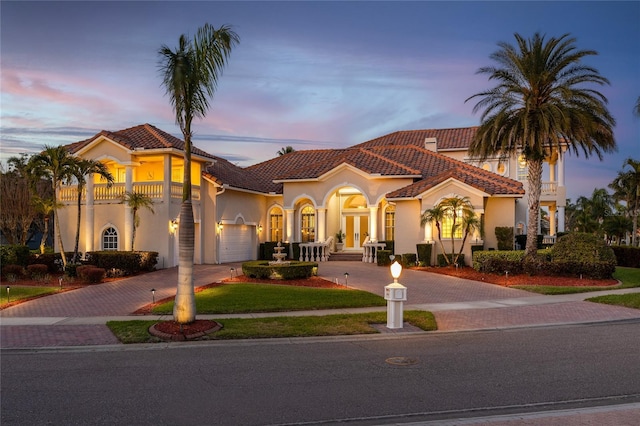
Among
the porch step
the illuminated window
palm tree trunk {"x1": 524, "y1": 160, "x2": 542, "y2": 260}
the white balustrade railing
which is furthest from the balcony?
palm tree trunk {"x1": 524, "y1": 160, "x2": 542, "y2": 260}

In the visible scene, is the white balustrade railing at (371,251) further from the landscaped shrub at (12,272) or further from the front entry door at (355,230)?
the landscaped shrub at (12,272)

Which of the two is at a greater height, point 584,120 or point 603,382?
point 584,120

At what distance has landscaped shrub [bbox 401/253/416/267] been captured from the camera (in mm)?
26719

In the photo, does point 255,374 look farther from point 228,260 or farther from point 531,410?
point 228,260

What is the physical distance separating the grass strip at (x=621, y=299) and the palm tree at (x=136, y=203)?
1907 centimetres

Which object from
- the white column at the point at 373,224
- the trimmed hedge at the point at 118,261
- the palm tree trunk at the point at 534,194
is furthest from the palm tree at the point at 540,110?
the trimmed hedge at the point at 118,261

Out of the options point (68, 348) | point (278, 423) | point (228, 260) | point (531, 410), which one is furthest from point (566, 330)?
point (228, 260)

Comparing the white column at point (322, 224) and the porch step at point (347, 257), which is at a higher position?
the white column at point (322, 224)

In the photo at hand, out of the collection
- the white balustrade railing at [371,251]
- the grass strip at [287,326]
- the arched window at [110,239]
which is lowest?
the grass strip at [287,326]

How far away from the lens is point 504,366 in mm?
8805

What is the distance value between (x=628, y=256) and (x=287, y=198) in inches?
792

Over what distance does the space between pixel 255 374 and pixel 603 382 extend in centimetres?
535

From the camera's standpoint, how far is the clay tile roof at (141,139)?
1009 inches

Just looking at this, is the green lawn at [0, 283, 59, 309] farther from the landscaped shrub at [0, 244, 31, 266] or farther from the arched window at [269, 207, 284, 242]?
the arched window at [269, 207, 284, 242]
